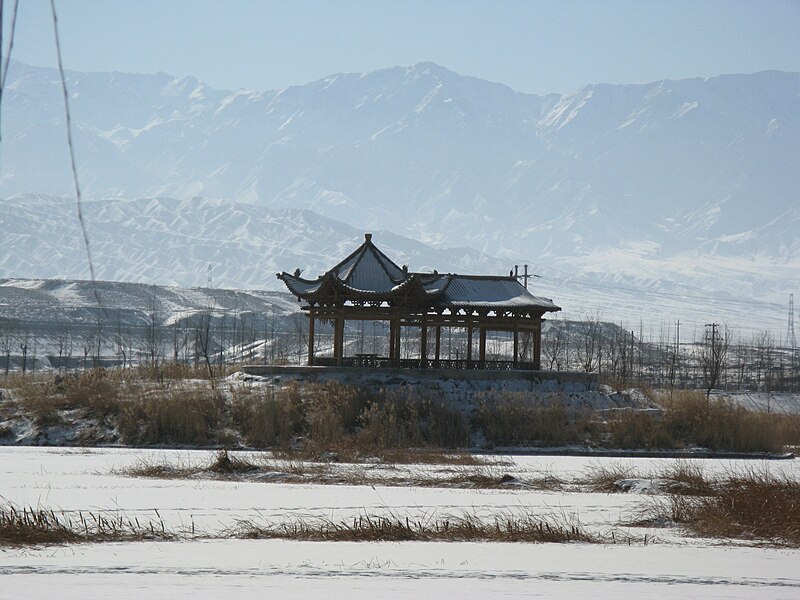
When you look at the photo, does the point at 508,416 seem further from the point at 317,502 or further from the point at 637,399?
the point at 317,502

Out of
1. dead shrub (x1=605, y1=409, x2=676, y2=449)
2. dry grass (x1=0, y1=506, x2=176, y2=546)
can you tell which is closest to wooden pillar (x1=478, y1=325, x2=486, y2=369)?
dead shrub (x1=605, y1=409, x2=676, y2=449)

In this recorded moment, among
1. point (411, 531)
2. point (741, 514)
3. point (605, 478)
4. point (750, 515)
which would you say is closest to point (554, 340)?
point (605, 478)

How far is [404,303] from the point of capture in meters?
45.0

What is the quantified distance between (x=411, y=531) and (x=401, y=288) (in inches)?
1031

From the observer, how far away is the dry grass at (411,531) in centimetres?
1802

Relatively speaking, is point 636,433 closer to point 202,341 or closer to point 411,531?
point 411,531

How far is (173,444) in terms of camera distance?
1544 inches

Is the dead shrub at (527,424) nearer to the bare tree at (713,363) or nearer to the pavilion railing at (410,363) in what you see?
the pavilion railing at (410,363)

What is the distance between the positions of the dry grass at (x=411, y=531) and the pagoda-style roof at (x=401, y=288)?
25.2 m

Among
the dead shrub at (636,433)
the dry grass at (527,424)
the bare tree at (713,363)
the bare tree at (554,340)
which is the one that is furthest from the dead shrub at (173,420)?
the bare tree at (554,340)

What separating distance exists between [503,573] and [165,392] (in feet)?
95.5

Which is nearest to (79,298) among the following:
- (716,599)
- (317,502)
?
(317,502)

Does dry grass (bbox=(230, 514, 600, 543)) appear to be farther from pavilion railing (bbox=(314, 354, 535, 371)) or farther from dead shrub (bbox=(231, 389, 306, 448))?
pavilion railing (bbox=(314, 354, 535, 371))

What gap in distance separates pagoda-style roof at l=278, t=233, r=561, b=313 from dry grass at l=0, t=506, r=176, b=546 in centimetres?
2581
